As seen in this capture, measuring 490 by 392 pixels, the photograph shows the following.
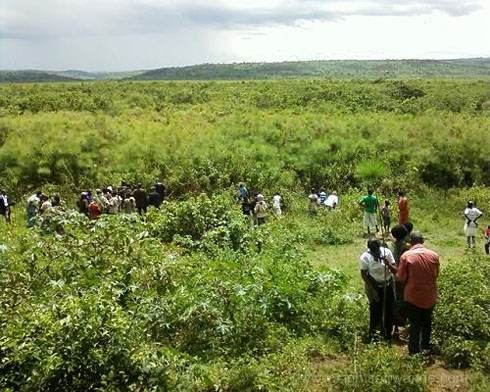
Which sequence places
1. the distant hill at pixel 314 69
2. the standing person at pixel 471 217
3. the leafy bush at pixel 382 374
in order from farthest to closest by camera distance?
1. the distant hill at pixel 314 69
2. the standing person at pixel 471 217
3. the leafy bush at pixel 382 374

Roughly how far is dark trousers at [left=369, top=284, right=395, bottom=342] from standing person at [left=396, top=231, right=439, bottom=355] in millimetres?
443

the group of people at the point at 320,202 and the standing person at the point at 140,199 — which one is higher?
the standing person at the point at 140,199

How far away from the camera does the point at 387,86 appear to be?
47.9 m

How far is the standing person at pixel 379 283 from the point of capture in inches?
225

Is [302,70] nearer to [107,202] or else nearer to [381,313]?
[107,202]

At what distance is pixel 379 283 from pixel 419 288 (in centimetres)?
60

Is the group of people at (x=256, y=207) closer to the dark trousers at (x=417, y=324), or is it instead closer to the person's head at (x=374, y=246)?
the person's head at (x=374, y=246)

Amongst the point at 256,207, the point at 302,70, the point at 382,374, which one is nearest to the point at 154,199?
the point at 256,207

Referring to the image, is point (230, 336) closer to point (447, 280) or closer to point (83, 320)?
point (83, 320)

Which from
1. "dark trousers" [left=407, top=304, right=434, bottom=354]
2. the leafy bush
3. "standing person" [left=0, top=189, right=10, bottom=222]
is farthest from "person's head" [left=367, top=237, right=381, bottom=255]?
"standing person" [left=0, top=189, right=10, bottom=222]

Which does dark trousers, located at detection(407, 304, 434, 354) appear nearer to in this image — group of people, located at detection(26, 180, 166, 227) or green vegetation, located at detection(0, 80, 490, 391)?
green vegetation, located at detection(0, 80, 490, 391)

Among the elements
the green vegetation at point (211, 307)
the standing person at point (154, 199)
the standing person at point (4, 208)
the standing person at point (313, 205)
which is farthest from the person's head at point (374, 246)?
the standing person at point (4, 208)

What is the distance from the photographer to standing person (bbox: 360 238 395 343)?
18.7 ft

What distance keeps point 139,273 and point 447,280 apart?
→ 12.0 feet
